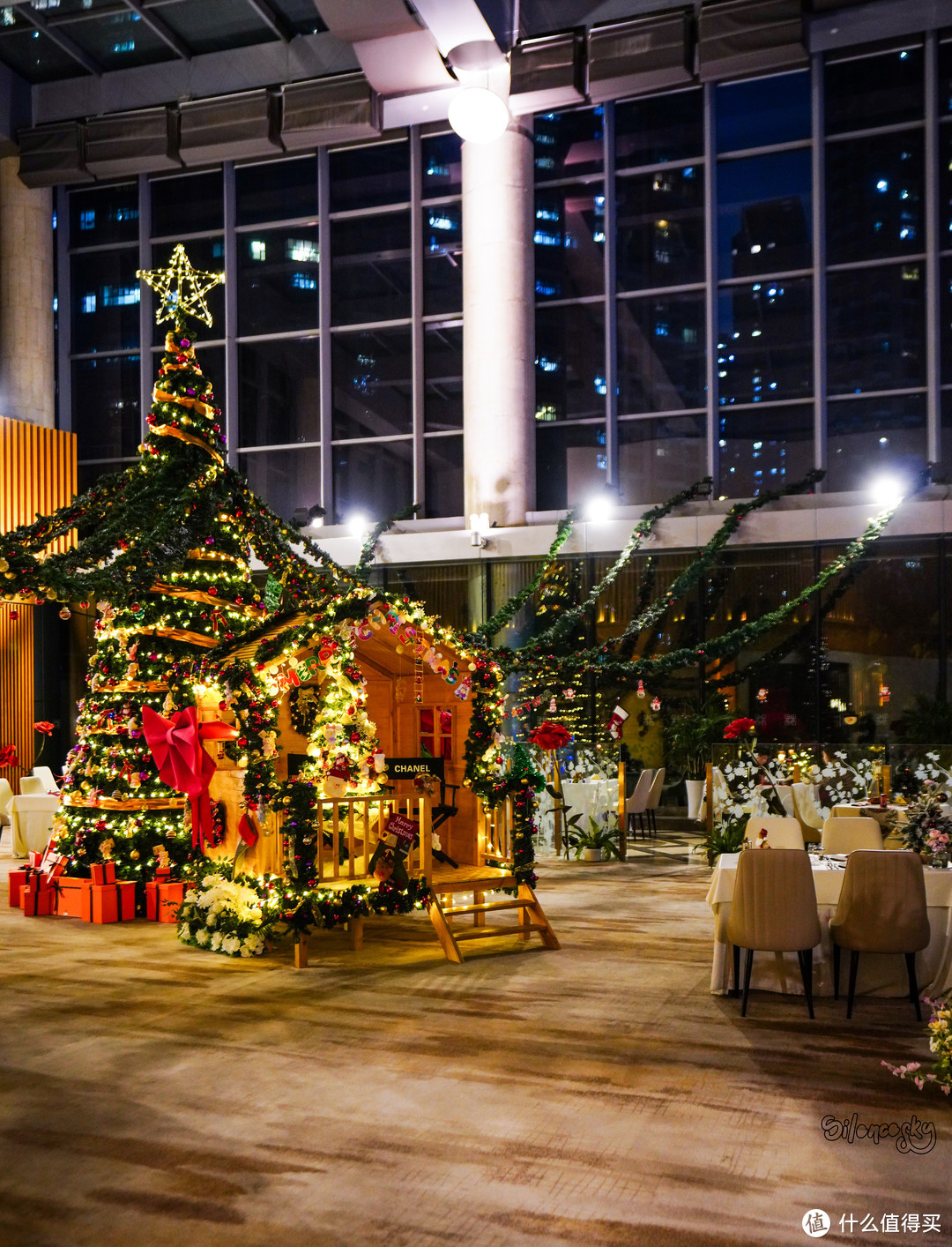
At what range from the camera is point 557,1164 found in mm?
3889

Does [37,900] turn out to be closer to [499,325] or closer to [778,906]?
[778,906]

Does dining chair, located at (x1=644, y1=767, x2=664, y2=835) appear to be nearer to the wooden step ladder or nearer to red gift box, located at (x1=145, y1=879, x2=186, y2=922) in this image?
the wooden step ladder

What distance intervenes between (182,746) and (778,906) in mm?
4160

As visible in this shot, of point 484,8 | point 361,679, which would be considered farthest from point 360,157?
point 361,679

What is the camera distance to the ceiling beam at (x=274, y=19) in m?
14.1

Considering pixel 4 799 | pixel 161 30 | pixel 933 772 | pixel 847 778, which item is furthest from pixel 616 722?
pixel 161 30

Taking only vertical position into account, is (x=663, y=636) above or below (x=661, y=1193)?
above

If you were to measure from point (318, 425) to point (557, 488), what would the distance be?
3.48 metres

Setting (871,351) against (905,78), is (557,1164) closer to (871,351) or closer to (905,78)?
(871,351)

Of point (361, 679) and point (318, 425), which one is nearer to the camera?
point (361, 679)

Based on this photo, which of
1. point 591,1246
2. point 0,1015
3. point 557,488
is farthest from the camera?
point 557,488

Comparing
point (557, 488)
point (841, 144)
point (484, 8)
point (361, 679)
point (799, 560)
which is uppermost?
point (484, 8)

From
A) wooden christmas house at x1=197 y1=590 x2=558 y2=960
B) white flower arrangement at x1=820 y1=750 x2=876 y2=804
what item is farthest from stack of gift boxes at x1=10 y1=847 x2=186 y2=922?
white flower arrangement at x1=820 y1=750 x2=876 y2=804

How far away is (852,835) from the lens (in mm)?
7523
